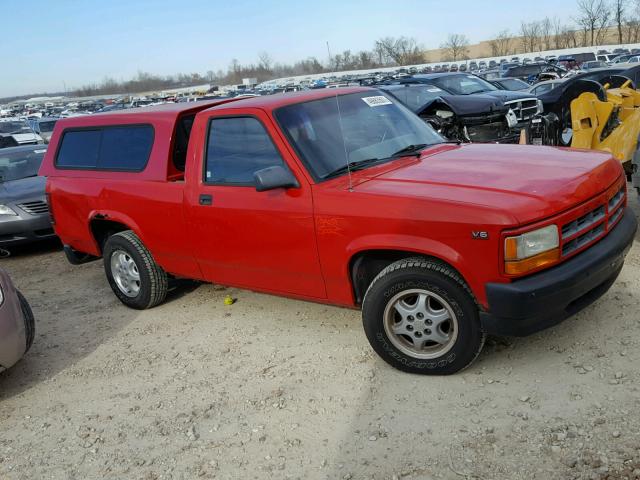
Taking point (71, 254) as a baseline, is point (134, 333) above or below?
below

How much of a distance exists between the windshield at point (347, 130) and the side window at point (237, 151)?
207 mm

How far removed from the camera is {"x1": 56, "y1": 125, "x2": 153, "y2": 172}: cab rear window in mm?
5148

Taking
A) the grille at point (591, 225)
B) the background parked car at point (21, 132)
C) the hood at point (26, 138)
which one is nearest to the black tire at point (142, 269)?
the grille at point (591, 225)

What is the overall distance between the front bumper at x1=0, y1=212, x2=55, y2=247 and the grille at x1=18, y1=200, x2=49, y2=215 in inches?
2.5

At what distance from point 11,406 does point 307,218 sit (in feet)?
8.22

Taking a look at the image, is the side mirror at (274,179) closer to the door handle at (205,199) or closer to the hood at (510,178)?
the hood at (510,178)

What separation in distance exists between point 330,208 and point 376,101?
4.63 feet

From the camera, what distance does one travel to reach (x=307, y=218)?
152 inches

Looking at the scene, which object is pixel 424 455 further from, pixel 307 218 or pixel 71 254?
pixel 71 254

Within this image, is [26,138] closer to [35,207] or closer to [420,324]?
[35,207]

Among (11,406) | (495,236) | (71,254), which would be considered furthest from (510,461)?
(71,254)

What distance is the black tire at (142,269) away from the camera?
5320 mm

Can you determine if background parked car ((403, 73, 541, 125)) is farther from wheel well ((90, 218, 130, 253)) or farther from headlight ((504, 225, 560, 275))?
headlight ((504, 225, 560, 275))

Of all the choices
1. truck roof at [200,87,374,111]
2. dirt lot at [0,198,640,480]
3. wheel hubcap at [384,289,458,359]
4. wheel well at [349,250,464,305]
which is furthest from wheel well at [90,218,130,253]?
wheel hubcap at [384,289,458,359]
